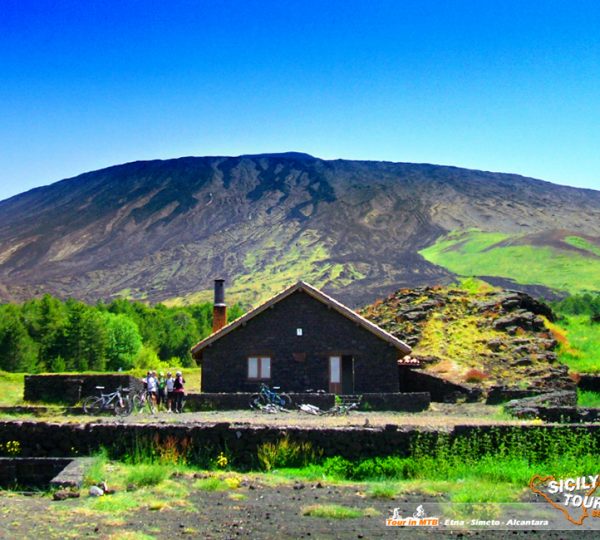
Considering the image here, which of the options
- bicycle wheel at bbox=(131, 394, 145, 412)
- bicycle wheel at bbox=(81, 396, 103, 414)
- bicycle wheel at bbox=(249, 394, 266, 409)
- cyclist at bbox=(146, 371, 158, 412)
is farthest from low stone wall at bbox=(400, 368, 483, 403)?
bicycle wheel at bbox=(81, 396, 103, 414)

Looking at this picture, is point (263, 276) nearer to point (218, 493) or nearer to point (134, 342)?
point (134, 342)

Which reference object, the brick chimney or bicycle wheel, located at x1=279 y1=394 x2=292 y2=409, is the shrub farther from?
the brick chimney

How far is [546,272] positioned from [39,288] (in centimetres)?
11867

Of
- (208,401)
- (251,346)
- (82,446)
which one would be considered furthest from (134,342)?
(82,446)

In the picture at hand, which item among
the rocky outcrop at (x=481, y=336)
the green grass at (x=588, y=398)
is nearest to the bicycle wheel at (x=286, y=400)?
the rocky outcrop at (x=481, y=336)

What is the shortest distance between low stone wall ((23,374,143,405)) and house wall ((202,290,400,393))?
13.8ft

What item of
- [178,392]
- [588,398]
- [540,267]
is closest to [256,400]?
[178,392]

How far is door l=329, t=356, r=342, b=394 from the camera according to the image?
116ft

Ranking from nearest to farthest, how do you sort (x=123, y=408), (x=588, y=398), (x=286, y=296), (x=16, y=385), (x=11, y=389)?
(x=123, y=408) < (x=588, y=398) < (x=286, y=296) < (x=11, y=389) < (x=16, y=385)

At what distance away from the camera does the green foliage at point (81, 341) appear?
7738 centimetres

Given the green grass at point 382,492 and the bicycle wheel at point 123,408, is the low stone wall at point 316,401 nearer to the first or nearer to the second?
the bicycle wheel at point 123,408

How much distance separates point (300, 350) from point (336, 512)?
24.3m

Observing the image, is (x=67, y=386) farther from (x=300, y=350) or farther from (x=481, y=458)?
(x=481, y=458)

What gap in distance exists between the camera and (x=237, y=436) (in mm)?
15703
